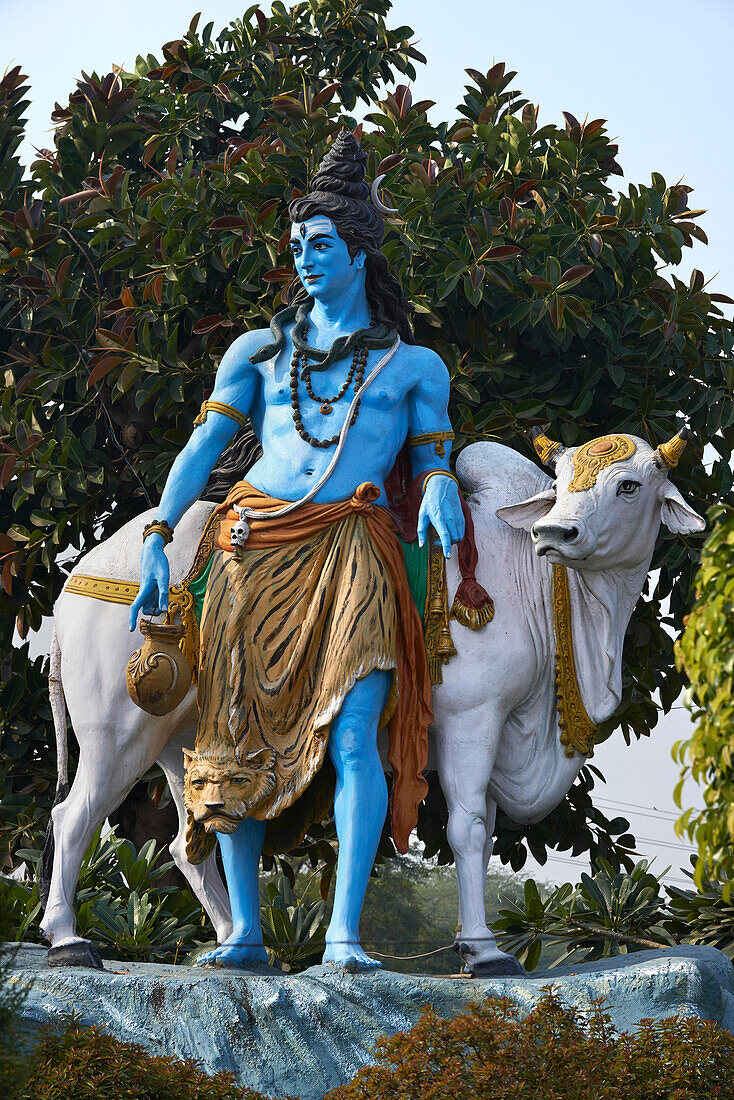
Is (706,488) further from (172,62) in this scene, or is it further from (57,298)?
(172,62)

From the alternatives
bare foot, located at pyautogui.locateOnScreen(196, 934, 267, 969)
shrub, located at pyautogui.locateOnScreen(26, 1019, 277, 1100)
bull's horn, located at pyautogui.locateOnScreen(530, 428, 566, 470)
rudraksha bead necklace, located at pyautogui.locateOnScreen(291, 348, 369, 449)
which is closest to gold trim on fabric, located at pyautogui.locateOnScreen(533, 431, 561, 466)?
bull's horn, located at pyautogui.locateOnScreen(530, 428, 566, 470)

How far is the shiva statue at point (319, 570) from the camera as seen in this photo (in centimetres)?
546

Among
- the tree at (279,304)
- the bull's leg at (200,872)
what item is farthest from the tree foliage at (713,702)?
the tree at (279,304)

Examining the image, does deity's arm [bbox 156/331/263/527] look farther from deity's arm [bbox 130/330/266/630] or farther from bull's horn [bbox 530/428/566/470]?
bull's horn [bbox 530/428/566/470]

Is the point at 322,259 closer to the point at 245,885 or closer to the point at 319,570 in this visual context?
the point at 319,570

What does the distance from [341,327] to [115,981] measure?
100 inches

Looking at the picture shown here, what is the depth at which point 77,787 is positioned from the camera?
5.83 metres

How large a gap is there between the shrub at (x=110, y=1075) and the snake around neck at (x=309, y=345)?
2568 mm

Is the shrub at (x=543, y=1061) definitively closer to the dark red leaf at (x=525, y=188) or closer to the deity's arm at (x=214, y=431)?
the deity's arm at (x=214, y=431)

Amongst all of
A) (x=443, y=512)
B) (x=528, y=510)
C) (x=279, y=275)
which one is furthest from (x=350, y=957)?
(x=279, y=275)

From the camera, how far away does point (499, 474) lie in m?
6.23

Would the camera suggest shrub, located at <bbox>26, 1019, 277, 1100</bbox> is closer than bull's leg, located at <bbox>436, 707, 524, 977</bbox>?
Yes

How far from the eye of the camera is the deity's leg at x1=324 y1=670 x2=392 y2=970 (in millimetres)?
5363

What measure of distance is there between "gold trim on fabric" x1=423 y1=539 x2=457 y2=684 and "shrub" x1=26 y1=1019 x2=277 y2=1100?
1764mm
